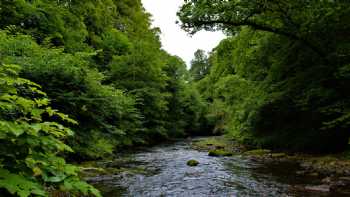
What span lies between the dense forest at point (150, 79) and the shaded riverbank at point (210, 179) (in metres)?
1.59

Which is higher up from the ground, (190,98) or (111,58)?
(111,58)

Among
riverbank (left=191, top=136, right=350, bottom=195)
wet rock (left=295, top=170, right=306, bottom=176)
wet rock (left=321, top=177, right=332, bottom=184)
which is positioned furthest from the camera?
wet rock (left=295, top=170, right=306, bottom=176)

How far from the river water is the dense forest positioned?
1.66 m

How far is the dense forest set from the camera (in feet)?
7.93

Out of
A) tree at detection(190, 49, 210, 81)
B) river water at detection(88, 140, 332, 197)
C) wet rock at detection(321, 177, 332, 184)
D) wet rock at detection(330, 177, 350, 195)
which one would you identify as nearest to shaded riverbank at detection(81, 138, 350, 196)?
river water at detection(88, 140, 332, 197)

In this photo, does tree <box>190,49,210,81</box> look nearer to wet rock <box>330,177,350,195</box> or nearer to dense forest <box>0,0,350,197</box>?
dense forest <box>0,0,350,197</box>

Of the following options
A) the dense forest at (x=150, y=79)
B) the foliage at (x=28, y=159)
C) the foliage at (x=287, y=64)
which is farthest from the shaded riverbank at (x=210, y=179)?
the foliage at (x=28, y=159)

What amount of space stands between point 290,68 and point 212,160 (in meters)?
5.89

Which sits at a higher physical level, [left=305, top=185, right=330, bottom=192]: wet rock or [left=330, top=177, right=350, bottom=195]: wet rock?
[left=330, top=177, right=350, bottom=195]: wet rock

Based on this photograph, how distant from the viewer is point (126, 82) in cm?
2512

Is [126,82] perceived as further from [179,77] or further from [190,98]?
[190,98]

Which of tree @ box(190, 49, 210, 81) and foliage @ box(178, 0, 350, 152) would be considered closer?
foliage @ box(178, 0, 350, 152)

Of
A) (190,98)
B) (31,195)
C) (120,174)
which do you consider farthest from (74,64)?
(190,98)

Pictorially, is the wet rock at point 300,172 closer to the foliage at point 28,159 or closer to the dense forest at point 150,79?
the dense forest at point 150,79
